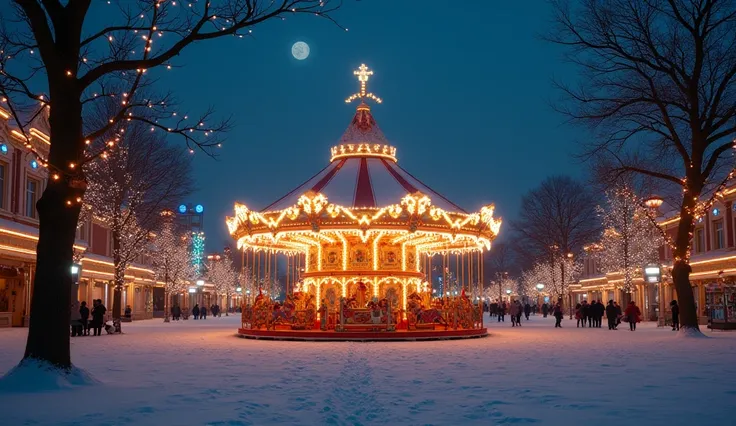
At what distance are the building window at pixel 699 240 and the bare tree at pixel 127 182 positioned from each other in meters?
30.6

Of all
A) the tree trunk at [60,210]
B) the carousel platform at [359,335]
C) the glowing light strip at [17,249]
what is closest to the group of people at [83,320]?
the glowing light strip at [17,249]

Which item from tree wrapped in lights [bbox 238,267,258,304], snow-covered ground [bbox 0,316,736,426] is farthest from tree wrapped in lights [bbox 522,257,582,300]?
snow-covered ground [bbox 0,316,736,426]

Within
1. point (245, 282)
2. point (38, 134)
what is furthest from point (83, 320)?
point (38, 134)

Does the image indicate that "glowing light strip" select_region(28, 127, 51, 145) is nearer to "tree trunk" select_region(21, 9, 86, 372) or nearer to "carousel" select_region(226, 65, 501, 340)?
"carousel" select_region(226, 65, 501, 340)

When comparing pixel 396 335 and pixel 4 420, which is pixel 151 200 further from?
pixel 4 420

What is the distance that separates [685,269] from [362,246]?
37.2 feet

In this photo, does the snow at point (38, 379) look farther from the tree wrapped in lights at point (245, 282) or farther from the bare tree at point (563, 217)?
the bare tree at point (563, 217)

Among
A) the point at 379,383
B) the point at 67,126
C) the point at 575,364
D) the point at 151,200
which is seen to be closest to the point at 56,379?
the point at 67,126

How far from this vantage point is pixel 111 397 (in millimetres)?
10062

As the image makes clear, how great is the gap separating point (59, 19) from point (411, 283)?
18849 millimetres

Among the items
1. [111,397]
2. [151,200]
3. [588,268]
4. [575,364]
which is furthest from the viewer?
[588,268]

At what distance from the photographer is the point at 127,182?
1357 inches

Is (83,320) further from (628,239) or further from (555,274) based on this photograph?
(555,274)

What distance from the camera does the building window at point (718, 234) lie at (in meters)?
41.4
